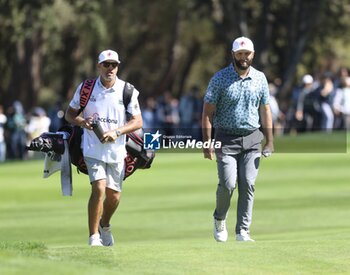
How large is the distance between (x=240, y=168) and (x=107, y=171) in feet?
4.85

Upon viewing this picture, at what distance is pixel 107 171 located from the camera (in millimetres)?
13352

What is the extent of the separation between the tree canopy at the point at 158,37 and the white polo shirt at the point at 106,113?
29810mm

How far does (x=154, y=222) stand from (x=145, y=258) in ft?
27.8

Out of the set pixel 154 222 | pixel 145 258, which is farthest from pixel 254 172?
pixel 154 222

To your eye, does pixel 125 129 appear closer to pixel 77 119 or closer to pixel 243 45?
pixel 77 119

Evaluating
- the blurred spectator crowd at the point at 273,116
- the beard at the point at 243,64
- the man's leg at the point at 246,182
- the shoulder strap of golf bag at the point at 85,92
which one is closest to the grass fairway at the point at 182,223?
the man's leg at the point at 246,182

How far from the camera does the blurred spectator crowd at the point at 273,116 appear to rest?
3716 centimetres

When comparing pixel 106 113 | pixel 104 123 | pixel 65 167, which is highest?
pixel 106 113

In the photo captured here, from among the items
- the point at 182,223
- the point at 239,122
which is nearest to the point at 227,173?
the point at 239,122

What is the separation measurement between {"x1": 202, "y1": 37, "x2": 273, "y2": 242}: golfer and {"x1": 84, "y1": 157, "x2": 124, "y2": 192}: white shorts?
37.3 inches

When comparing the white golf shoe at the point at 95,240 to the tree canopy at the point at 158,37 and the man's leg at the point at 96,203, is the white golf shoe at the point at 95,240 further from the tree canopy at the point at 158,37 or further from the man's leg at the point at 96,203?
the tree canopy at the point at 158,37

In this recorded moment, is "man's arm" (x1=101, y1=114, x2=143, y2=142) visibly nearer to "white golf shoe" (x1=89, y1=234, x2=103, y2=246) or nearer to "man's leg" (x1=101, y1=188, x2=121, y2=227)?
"man's leg" (x1=101, y1=188, x2=121, y2=227)

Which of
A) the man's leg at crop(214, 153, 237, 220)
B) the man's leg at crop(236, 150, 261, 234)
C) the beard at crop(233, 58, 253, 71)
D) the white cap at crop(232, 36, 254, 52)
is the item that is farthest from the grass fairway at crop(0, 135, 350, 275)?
the white cap at crop(232, 36, 254, 52)

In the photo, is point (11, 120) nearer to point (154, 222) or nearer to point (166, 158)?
point (166, 158)
